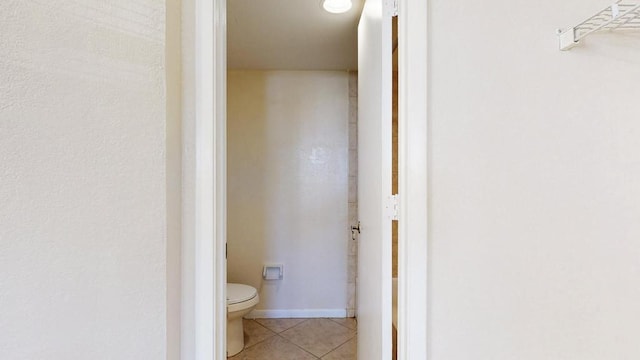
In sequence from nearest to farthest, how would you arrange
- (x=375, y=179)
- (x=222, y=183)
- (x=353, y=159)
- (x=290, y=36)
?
(x=222, y=183) → (x=375, y=179) → (x=290, y=36) → (x=353, y=159)

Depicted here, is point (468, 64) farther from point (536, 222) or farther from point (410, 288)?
point (410, 288)

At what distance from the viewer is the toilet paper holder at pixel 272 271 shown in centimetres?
270

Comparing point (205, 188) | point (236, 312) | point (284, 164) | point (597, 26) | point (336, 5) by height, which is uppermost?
point (336, 5)

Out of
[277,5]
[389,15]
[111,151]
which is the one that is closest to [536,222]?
[389,15]

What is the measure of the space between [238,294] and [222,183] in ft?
4.58

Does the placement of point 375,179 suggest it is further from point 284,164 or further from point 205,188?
point 284,164

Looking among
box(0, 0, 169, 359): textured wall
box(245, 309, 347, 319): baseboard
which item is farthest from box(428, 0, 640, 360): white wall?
box(245, 309, 347, 319): baseboard

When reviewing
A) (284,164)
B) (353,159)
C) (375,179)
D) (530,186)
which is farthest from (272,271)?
(530,186)

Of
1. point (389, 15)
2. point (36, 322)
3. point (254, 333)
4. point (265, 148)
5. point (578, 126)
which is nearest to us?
point (36, 322)

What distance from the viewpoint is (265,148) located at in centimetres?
271

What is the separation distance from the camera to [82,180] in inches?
34.5

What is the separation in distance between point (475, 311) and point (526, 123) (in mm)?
606

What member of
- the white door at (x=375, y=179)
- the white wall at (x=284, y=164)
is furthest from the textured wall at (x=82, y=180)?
the white wall at (x=284, y=164)

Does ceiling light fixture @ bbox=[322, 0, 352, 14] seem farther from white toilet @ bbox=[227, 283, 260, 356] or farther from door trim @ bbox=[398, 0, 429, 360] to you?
white toilet @ bbox=[227, 283, 260, 356]
